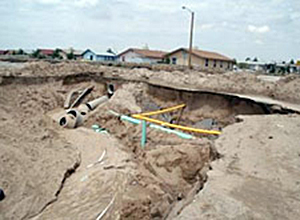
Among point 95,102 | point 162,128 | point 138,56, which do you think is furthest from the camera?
point 138,56

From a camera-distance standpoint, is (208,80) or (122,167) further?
(208,80)

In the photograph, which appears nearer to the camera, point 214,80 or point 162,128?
point 162,128

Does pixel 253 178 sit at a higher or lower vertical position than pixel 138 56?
higher

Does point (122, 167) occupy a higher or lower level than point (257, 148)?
lower

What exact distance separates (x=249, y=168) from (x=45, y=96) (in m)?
11.5

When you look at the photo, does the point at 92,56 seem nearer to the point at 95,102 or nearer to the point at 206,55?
the point at 206,55

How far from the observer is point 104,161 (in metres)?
8.80

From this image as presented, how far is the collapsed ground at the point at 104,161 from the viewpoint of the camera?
6266mm

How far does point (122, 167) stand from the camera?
27.5 ft

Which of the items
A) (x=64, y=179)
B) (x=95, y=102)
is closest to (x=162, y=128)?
(x=64, y=179)

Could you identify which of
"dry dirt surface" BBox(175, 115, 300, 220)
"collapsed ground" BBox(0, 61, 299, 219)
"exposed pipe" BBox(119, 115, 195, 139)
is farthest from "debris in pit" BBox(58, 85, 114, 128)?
"dry dirt surface" BBox(175, 115, 300, 220)

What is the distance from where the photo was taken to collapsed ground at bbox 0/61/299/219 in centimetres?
627

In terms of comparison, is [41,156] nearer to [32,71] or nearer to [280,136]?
[280,136]

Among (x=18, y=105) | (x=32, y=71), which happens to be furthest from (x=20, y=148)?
(x=32, y=71)
